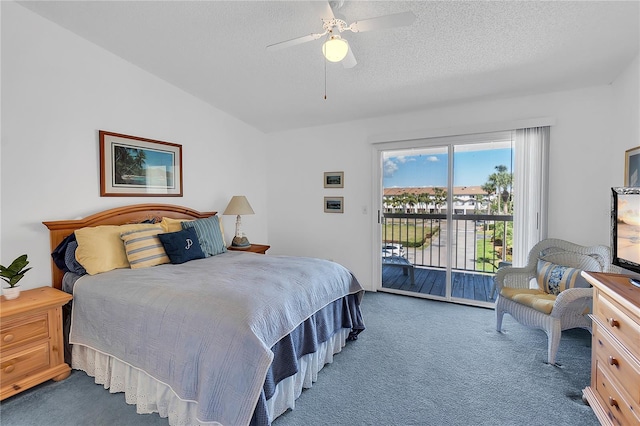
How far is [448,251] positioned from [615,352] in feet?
7.02

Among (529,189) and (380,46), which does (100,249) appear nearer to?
(380,46)

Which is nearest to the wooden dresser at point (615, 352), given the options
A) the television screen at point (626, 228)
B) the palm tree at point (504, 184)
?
the television screen at point (626, 228)

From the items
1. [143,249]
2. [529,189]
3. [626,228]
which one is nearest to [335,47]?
[626,228]

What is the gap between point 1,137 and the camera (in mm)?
2197

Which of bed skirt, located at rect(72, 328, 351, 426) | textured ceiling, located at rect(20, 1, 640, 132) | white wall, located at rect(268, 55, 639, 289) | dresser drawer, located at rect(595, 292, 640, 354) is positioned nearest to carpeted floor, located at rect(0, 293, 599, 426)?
bed skirt, located at rect(72, 328, 351, 426)

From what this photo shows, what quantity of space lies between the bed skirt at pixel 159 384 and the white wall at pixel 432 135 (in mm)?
2218

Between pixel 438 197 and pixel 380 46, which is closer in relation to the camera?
pixel 380 46

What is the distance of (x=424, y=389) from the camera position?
1999 millimetres

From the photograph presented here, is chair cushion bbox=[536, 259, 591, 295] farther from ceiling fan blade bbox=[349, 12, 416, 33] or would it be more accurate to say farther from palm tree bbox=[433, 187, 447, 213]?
ceiling fan blade bbox=[349, 12, 416, 33]

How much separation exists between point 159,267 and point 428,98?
328cm

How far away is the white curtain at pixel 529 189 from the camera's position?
3055 millimetres

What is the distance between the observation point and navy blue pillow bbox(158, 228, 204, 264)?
2.73 meters

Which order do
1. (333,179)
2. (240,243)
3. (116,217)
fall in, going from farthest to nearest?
(333,179) < (240,243) < (116,217)

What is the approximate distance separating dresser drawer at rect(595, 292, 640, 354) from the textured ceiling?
1.90 m
